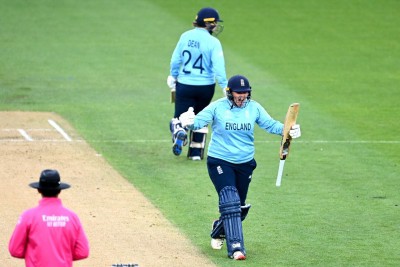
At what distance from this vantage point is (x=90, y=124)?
68.0 ft

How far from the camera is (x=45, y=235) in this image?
9633mm

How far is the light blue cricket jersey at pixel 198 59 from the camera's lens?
1781 centimetres

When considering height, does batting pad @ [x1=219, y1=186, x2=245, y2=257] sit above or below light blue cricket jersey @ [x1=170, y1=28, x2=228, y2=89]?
below

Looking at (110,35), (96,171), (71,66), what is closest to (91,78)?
(71,66)

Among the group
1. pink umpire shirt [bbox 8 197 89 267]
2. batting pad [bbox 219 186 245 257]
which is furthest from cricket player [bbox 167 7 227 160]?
pink umpire shirt [bbox 8 197 89 267]

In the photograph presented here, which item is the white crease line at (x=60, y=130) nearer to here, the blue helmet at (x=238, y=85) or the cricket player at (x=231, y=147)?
the cricket player at (x=231, y=147)

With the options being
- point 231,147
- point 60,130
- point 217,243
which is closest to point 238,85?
point 231,147

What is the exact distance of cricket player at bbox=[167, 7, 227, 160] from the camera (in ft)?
58.5

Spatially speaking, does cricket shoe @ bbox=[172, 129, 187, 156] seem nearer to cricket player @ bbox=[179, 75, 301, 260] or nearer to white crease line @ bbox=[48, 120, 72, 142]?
white crease line @ bbox=[48, 120, 72, 142]

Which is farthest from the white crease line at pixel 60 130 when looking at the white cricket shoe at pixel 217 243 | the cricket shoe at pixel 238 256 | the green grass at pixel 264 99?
the cricket shoe at pixel 238 256

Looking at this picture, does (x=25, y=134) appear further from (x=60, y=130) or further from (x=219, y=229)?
(x=219, y=229)

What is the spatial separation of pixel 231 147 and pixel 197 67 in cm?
488

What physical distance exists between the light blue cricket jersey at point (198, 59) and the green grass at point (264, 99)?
55.9 inches

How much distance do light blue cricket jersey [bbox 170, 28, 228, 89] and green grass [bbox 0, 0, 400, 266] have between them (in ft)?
4.66
